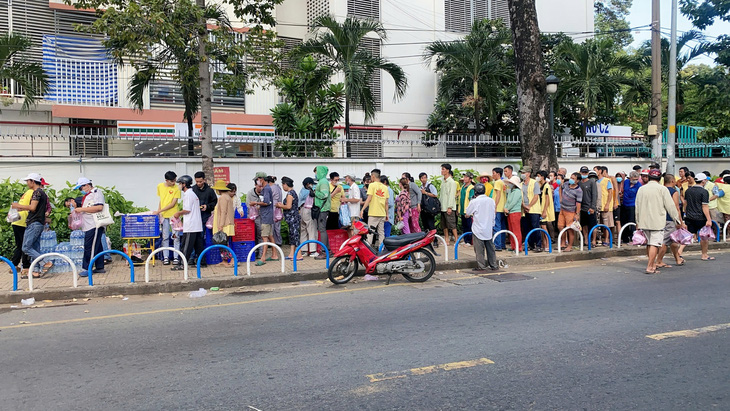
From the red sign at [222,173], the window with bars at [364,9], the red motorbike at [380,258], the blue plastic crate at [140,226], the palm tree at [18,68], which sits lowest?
the red motorbike at [380,258]

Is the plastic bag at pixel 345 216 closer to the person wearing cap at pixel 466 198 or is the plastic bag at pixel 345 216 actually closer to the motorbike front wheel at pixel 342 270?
the motorbike front wheel at pixel 342 270

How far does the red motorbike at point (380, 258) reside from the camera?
9.67 metres

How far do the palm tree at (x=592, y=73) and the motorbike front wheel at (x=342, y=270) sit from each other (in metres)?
14.9

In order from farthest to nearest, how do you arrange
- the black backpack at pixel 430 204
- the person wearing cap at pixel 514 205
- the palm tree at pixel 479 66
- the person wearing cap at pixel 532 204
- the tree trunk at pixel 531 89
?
the palm tree at pixel 479 66 < the tree trunk at pixel 531 89 < the black backpack at pixel 430 204 < the person wearing cap at pixel 532 204 < the person wearing cap at pixel 514 205

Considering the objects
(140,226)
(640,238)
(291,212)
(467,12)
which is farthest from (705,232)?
(467,12)

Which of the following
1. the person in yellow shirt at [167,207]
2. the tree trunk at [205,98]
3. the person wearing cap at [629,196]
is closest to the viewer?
the person in yellow shirt at [167,207]

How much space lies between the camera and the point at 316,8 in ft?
79.6

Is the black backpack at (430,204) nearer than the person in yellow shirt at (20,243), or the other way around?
the person in yellow shirt at (20,243)

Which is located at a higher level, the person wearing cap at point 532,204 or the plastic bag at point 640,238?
the person wearing cap at point 532,204

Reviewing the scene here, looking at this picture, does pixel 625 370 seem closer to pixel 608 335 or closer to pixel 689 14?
pixel 608 335

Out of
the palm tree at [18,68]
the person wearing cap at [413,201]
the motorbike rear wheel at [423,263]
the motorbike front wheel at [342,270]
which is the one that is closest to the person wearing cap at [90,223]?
the motorbike front wheel at [342,270]

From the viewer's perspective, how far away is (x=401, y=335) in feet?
21.2

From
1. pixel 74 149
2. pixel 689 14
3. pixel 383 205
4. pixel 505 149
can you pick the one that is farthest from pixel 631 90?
pixel 74 149

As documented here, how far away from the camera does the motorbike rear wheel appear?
9.91 meters
